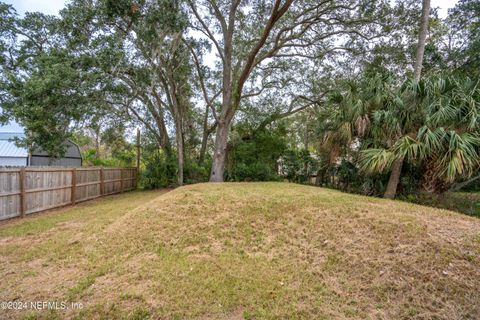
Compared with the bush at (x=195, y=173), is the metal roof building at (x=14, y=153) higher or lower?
higher

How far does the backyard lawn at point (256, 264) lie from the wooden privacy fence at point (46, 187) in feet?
3.87

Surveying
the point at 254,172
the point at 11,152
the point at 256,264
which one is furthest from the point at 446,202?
the point at 11,152

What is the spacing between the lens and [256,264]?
10.7 ft

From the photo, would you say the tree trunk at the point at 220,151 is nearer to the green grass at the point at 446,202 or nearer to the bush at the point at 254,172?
the bush at the point at 254,172

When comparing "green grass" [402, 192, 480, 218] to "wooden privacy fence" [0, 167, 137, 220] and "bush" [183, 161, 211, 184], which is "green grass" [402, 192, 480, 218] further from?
"wooden privacy fence" [0, 167, 137, 220]

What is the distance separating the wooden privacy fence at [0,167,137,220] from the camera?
5.66 m

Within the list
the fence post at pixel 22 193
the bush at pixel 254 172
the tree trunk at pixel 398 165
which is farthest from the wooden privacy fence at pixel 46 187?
the tree trunk at pixel 398 165

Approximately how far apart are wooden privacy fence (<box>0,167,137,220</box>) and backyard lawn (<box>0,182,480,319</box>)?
1.18 metres

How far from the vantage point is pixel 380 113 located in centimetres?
603

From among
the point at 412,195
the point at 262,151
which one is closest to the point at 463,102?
the point at 412,195

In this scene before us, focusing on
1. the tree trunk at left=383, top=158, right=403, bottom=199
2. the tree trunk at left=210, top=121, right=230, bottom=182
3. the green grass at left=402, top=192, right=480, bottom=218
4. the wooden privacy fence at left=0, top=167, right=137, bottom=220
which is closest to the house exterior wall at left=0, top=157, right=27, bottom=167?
the wooden privacy fence at left=0, top=167, right=137, bottom=220

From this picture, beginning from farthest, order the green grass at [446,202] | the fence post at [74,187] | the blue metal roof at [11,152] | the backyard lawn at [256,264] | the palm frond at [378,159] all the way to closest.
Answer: the blue metal roof at [11,152] → the fence post at [74,187] → the green grass at [446,202] → the palm frond at [378,159] → the backyard lawn at [256,264]

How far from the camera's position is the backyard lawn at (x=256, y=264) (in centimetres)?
243

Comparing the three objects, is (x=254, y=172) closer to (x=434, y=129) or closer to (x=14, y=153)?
(x=434, y=129)
